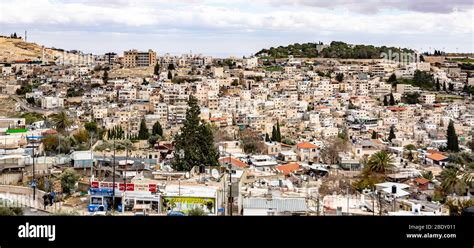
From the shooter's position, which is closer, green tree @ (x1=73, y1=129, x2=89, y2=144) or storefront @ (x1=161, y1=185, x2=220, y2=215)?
storefront @ (x1=161, y1=185, x2=220, y2=215)

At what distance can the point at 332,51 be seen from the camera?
29.0 m

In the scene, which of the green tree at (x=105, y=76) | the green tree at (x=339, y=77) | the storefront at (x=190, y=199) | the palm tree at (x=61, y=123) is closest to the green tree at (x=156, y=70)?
the green tree at (x=105, y=76)

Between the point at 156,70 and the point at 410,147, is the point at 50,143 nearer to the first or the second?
the point at 410,147

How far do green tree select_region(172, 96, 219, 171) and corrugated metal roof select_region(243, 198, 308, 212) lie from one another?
235 centimetres

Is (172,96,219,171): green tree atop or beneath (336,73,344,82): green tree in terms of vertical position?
beneath

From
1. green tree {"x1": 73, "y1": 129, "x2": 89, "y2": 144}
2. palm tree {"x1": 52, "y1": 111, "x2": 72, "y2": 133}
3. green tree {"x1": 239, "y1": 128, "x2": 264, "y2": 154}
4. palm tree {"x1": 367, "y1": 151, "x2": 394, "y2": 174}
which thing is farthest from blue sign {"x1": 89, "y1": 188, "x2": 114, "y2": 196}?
palm tree {"x1": 52, "y1": 111, "x2": 72, "y2": 133}

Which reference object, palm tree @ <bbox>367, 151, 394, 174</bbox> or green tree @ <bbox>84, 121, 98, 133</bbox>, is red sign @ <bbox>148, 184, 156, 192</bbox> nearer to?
palm tree @ <bbox>367, 151, 394, 174</bbox>

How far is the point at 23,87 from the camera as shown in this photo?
20.0 m

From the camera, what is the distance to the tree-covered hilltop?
1127 inches

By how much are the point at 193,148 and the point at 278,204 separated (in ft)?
9.19

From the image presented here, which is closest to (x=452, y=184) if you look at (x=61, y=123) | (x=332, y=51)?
(x=61, y=123)

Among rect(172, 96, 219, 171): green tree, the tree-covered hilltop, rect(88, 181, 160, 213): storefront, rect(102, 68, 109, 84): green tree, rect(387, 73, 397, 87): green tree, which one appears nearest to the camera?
rect(88, 181, 160, 213): storefront

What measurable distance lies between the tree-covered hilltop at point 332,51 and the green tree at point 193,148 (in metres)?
22.1
